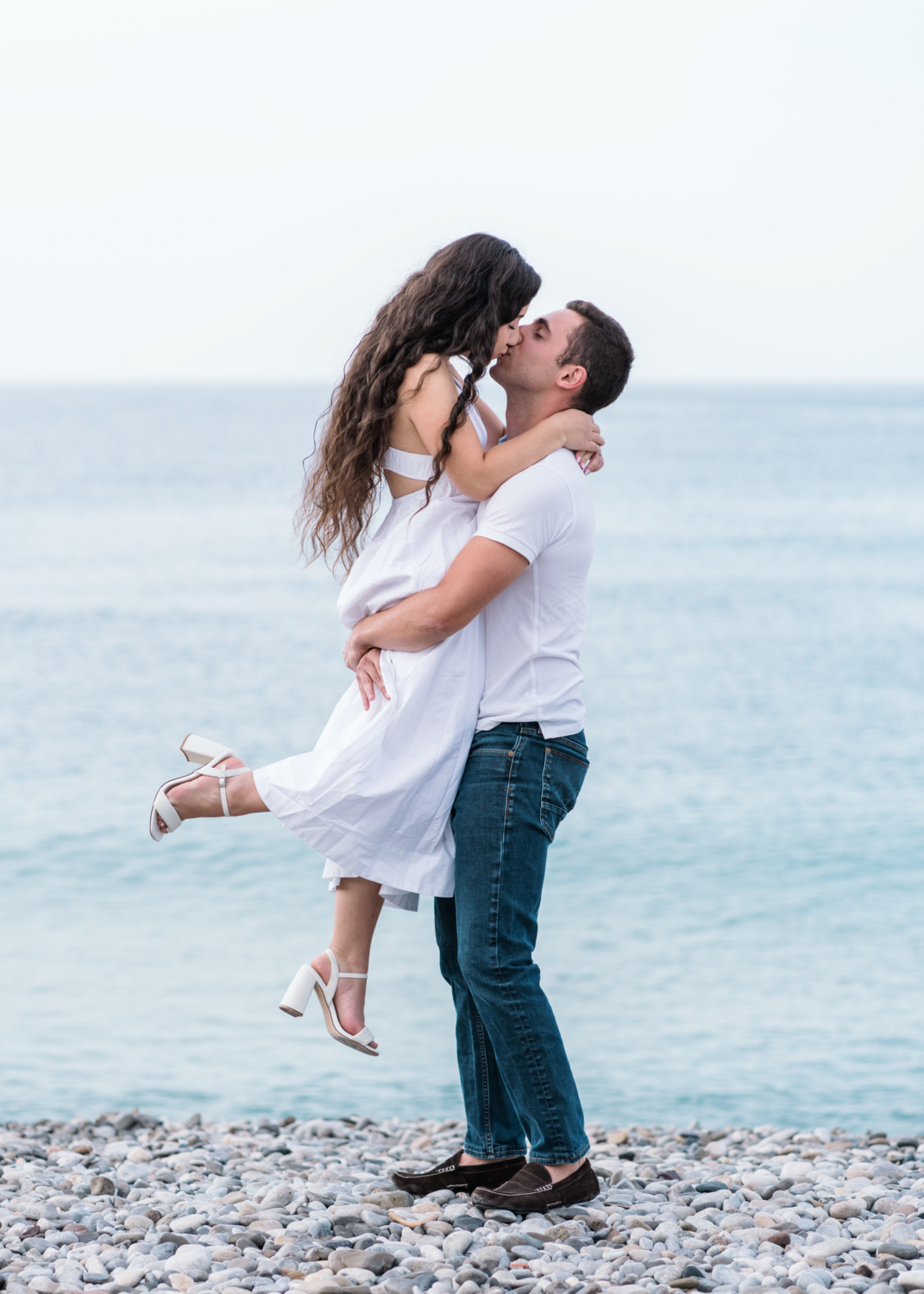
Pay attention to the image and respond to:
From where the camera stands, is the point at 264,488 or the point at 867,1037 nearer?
the point at 867,1037

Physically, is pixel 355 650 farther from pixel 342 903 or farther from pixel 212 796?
pixel 342 903

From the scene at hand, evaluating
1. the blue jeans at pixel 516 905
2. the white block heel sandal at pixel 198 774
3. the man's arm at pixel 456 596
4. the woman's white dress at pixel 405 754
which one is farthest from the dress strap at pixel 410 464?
the white block heel sandal at pixel 198 774

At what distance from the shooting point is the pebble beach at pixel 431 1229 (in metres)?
2.80

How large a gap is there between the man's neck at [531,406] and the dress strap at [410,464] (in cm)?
23

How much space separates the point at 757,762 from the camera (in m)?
18.5

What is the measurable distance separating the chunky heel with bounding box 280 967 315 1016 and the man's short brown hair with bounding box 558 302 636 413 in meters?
1.60

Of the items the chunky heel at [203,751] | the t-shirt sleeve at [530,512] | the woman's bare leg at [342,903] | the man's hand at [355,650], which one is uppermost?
the t-shirt sleeve at [530,512]

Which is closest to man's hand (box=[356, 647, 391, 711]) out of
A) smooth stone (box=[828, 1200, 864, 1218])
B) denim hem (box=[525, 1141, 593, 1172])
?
denim hem (box=[525, 1141, 593, 1172])

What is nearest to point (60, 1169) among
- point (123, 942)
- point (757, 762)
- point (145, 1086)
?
point (145, 1086)

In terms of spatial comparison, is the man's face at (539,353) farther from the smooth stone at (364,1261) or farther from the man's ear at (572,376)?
the smooth stone at (364,1261)

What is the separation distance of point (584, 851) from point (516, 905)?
1132 centimetres

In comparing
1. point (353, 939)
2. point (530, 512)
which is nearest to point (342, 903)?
point (353, 939)

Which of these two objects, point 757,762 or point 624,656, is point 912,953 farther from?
point 624,656

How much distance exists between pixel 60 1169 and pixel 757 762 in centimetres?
1536
